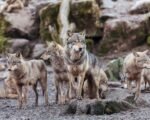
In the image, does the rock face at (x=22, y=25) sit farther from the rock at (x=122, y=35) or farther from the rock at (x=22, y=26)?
the rock at (x=122, y=35)

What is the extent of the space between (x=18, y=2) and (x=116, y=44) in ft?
20.7

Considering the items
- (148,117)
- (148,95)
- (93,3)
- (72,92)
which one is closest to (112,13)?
(93,3)

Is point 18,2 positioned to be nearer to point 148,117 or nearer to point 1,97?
point 1,97

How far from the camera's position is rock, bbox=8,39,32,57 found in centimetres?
2686

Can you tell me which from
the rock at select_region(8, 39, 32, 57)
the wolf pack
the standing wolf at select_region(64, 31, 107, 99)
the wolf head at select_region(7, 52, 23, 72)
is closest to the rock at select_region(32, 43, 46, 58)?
the rock at select_region(8, 39, 32, 57)

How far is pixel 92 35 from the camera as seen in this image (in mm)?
27672

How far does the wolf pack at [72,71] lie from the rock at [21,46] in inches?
432

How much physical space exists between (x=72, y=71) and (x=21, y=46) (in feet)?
43.3

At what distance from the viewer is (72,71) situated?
46.8ft

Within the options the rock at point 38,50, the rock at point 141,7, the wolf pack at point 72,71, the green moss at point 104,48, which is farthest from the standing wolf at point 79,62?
the rock at point 141,7

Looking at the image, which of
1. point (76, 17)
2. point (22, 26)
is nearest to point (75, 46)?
point (76, 17)

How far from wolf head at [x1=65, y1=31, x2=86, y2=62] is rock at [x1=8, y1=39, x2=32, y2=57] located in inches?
502

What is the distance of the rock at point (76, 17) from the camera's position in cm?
2791

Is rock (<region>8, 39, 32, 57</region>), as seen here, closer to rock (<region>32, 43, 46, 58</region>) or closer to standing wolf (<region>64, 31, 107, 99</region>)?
rock (<region>32, 43, 46, 58</region>)
